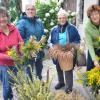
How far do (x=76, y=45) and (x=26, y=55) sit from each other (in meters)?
1.35

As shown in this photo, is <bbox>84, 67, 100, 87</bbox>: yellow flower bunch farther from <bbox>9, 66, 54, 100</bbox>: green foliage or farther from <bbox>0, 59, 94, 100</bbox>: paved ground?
<bbox>0, 59, 94, 100</bbox>: paved ground

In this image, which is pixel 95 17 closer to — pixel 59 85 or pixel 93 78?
pixel 93 78

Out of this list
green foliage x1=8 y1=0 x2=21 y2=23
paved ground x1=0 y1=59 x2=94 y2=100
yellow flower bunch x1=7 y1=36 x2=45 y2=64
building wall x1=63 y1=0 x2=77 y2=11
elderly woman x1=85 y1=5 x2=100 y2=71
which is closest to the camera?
yellow flower bunch x1=7 y1=36 x2=45 y2=64

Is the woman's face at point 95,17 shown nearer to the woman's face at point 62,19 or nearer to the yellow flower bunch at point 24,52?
the yellow flower bunch at point 24,52

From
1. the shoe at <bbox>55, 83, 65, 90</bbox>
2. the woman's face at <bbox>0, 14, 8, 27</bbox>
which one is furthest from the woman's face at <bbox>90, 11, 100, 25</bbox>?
the shoe at <bbox>55, 83, 65, 90</bbox>

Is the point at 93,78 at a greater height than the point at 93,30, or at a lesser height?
lesser

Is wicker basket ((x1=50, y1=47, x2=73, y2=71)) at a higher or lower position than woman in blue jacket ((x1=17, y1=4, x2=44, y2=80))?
lower

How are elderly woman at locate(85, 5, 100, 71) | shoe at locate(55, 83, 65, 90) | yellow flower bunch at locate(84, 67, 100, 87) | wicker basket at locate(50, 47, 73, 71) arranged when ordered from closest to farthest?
yellow flower bunch at locate(84, 67, 100, 87) < elderly woman at locate(85, 5, 100, 71) < wicker basket at locate(50, 47, 73, 71) < shoe at locate(55, 83, 65, 90)

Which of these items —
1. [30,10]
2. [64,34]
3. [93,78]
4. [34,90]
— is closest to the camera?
[34,90]

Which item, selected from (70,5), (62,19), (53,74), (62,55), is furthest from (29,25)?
(70,5)

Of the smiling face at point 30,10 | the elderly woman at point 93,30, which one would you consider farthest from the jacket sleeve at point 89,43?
the smiling face at point 30,10

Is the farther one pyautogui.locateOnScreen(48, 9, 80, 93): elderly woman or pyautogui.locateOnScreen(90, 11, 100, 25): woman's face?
pyautogui.locateOnScreen(48, 9, 80, 93): elderly woman

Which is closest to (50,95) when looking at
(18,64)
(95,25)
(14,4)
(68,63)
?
(18,64)

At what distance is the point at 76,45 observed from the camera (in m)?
6.69
